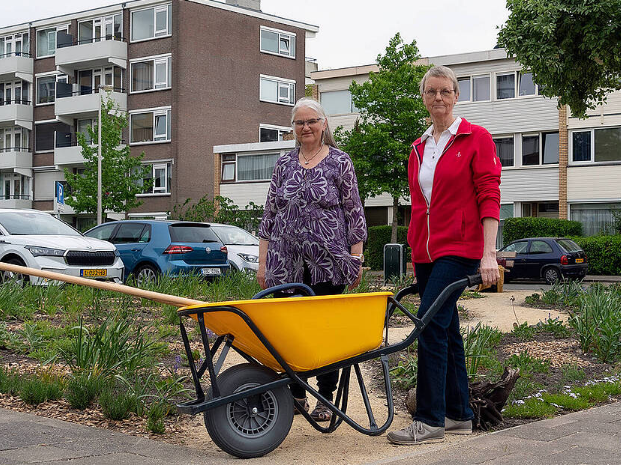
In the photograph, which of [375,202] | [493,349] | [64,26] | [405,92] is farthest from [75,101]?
[493,349]

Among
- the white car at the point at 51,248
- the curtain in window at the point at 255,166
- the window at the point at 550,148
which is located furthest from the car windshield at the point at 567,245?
the curtain in window at the point at 255,166

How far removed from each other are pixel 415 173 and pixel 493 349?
3.22 m

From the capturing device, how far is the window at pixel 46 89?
4894 cm

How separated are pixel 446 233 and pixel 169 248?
11.2 metres

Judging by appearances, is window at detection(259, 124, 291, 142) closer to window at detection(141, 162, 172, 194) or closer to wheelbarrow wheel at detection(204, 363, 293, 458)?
window at detection(141, 162, 172, 194)

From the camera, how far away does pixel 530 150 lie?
1347 inches

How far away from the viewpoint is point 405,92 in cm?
3253

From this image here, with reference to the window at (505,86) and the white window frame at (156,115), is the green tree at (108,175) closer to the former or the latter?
the white window frame at (156,115)

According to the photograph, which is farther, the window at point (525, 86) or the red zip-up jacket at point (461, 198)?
the window at point (525, 86)

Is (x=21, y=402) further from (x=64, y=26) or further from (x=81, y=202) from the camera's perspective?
(x=64, y=26)

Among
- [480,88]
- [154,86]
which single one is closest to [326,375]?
[480,88]

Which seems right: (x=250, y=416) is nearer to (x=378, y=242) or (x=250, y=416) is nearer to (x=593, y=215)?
(x=378, y=242)

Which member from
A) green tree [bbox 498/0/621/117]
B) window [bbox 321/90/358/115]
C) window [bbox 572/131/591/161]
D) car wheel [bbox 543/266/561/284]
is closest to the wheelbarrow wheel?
green tree [bbox 498/0/621/117]

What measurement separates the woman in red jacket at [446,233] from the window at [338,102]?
3613 centimetres
